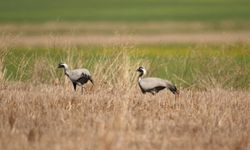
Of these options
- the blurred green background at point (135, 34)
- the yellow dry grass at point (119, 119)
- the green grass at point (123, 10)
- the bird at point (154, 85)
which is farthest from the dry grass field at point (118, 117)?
the green grass at point (123, 10)

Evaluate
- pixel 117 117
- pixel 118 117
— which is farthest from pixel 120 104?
pixel 118 117

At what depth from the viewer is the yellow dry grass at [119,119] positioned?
438 inches

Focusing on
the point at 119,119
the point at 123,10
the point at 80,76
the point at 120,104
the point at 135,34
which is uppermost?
the point at 123,10

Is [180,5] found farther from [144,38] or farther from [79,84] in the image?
[79,84]

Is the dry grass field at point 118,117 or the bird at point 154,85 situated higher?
the bird at point 154,85

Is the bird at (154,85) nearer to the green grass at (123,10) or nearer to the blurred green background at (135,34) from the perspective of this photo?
the blurred green background at (135,34)

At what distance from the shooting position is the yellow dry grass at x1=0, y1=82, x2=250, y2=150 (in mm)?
11125

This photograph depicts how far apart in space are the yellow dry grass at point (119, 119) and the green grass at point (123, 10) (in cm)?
4615

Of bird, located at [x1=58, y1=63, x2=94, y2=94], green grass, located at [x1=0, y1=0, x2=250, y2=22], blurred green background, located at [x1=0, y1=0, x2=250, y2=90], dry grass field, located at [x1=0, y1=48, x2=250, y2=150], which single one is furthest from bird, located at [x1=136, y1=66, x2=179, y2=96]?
green grass, located at [x1=0, y1=0, x2=250, y2=22]

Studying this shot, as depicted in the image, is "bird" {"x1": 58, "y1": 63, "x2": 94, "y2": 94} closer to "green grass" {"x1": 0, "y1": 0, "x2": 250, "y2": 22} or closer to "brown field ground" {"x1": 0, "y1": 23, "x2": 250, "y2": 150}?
"brown field ground" {"x1": 0, "y1": 23, "x2": 250, "y2": 150}

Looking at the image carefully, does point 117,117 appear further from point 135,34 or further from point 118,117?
point 135,34

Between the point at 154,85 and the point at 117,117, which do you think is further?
the point at 154,85

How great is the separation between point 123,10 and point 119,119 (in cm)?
6993

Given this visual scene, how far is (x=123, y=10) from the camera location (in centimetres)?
8175
